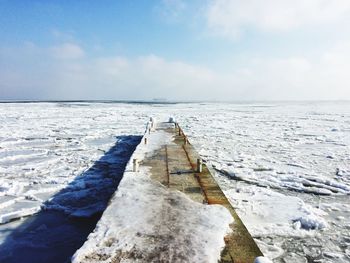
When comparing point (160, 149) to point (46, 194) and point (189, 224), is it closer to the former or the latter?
point (46, 194)

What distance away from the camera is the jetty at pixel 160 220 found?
3.20 m

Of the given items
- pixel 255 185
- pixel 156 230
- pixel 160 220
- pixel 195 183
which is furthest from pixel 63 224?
pixel 255 185

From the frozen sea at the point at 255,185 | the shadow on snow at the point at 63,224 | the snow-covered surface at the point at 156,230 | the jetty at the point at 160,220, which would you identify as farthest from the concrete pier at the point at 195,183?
the shadow on snow at the point at 63,224

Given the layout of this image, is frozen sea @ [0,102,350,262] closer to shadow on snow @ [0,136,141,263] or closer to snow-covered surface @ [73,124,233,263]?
shadow on snow @ [0,136,141,263]

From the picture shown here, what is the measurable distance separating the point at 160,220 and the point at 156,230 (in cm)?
32

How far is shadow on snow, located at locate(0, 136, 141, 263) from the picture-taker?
4.15 m

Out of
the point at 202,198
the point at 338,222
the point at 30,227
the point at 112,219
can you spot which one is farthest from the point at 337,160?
the point at 30,227

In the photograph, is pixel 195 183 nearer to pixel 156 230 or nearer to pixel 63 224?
pixel 156 230

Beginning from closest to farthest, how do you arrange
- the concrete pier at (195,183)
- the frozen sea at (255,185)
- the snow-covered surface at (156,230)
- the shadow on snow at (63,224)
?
the snow-covered surface at (156,230)
the concrete pier at (195,183)
the shadow on snow at (63,224)
the frozen sea at (255,185)

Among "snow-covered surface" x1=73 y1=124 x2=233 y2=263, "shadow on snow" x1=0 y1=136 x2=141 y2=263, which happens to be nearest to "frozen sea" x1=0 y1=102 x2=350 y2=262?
"shadow on snow" x1=0 y1=136 x2=141 y2=263

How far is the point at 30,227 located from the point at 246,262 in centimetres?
362

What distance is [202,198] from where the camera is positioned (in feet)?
16.6

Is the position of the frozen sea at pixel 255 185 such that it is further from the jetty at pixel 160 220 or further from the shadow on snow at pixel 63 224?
the jetty at pixel 160 220

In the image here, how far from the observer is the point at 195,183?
5941mm
